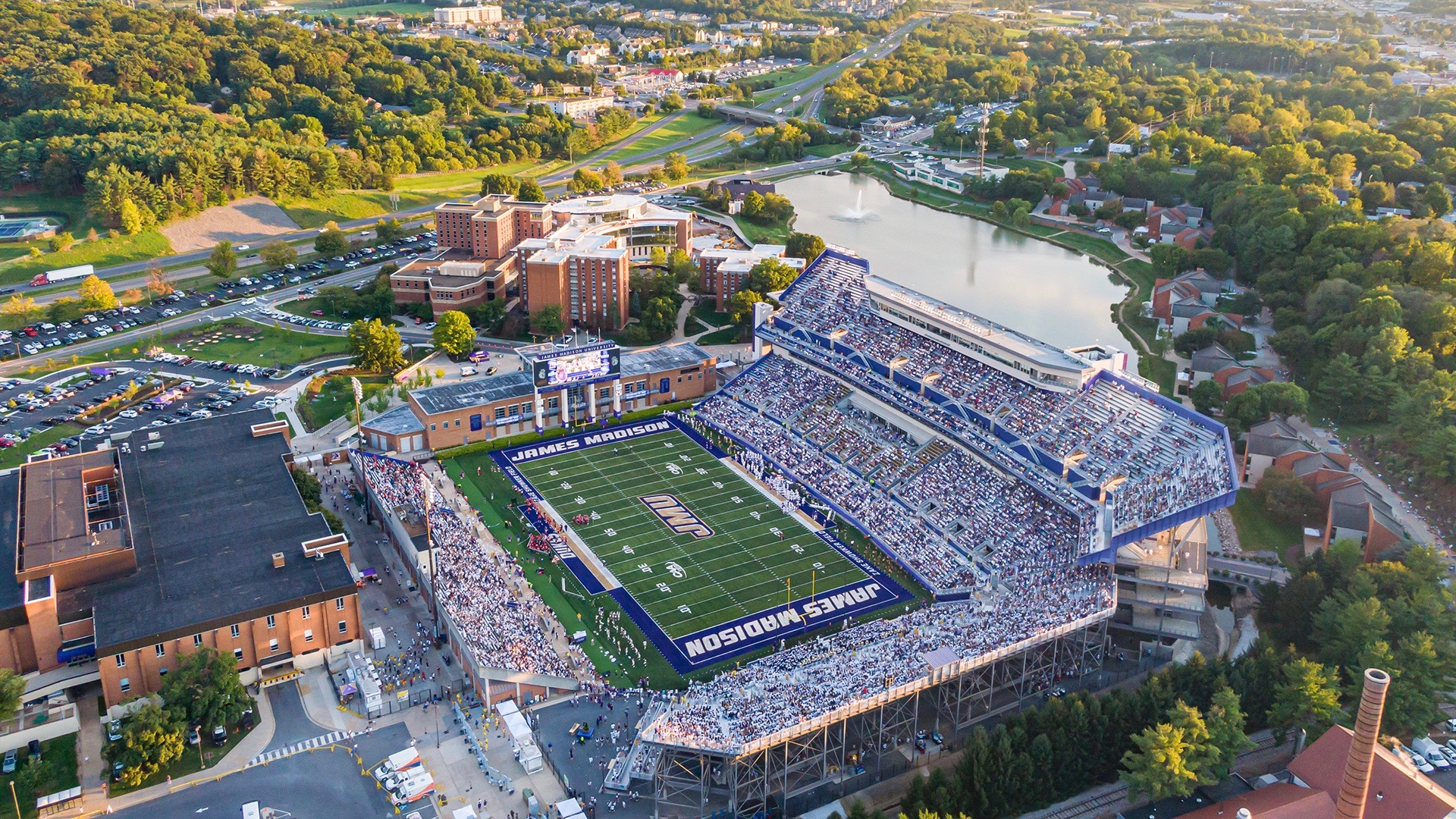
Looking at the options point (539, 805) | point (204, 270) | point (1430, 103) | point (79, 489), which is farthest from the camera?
point (1430, 103)

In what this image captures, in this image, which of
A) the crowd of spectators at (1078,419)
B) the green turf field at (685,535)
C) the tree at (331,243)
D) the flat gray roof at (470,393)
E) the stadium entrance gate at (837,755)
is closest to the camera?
the stadium entrance gate at (837,755)

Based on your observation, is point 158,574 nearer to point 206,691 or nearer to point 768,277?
point 206,691

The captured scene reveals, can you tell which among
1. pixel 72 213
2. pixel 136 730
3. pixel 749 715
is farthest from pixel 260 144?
pixel 749 715

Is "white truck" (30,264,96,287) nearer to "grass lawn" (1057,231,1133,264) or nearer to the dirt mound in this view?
the dirt mound

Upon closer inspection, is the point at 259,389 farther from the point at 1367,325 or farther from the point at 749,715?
the point at 1367,325

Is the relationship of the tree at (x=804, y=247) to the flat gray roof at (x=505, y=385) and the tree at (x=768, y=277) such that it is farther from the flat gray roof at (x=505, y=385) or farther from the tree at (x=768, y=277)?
the flat gray roof at (x=505, y=385)

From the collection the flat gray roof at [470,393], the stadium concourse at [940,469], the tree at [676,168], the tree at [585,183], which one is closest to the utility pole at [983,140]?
the tree at [676,168]
